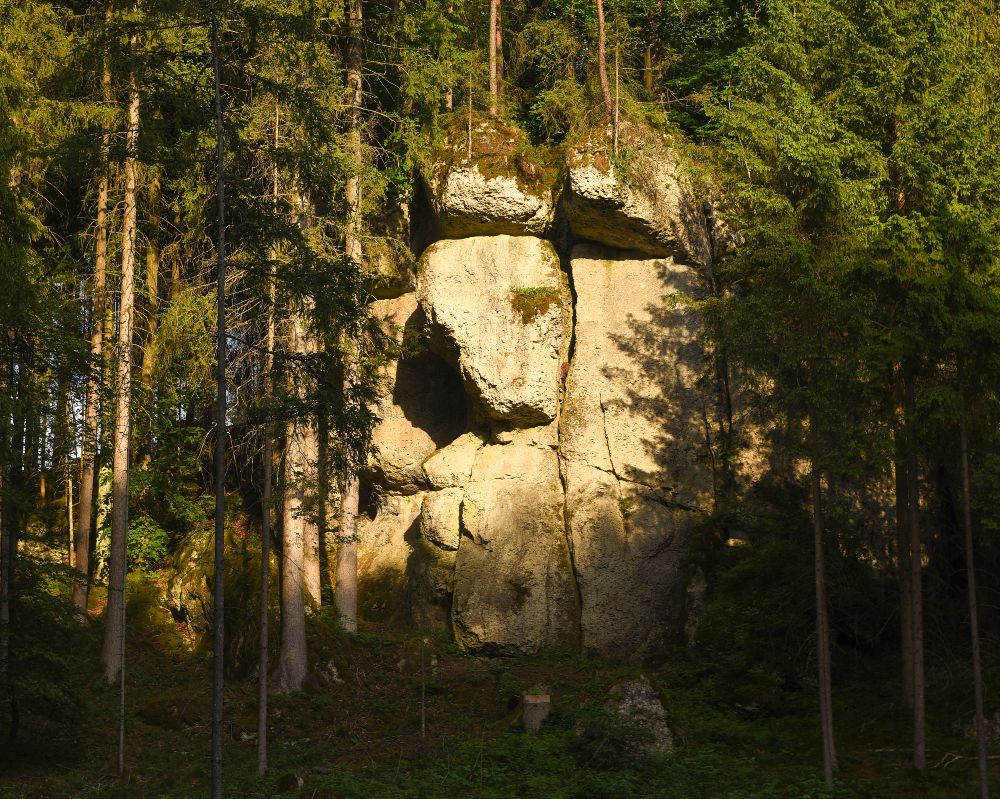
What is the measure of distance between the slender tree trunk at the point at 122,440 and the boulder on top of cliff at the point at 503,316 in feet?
21.9

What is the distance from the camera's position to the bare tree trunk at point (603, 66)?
77.4ft

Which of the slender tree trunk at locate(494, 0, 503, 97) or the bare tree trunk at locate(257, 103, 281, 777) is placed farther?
the slender tree trunk at locate(494, 0, 503, 97)

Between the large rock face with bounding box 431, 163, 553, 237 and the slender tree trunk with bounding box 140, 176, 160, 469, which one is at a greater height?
the large rock face with bounding box 431, 163, 553, 237

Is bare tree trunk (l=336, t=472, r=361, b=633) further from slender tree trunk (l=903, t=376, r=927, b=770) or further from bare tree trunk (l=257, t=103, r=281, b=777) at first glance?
slender tree trunk (l=903, t=376, r=927, b=770)

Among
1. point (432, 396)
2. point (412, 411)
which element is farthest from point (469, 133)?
point (412, 411)

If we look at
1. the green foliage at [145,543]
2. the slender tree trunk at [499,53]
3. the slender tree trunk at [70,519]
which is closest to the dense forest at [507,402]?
the green foliage at [145,543]

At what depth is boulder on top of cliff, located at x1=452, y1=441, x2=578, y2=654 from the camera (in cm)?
2131

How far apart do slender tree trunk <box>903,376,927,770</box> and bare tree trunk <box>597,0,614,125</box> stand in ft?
36.6

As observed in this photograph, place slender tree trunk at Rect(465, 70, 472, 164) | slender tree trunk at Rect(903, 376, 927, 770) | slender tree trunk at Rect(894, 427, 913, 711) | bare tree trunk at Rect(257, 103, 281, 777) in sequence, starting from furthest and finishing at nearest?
slender tree trunk at Rect(465, 70, 472, 164), slender tree trunk at Rect(894, 427, 913, 711), bare tree trunk at Rect(257, 103, 281, 777), slender tree trunk at Rect(903, 376, 927, 770)

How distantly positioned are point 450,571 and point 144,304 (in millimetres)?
10024

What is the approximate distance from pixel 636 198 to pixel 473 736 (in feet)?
40.3

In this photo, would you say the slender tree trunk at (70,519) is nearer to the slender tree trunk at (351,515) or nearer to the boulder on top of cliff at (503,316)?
the slender tree trunk at (351,515)

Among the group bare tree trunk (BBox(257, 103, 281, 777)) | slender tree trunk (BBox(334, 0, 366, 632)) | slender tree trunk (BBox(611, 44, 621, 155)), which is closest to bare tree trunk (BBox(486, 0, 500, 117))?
slender tree trunk (BBox(611, 44, 621, 155))

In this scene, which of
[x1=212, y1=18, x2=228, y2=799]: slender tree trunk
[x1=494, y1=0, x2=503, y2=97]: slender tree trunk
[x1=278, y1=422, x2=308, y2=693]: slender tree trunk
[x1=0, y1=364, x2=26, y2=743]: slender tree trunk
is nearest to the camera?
[x1=212, y1=18, x2=228, y2=799]: slender tree trunk
